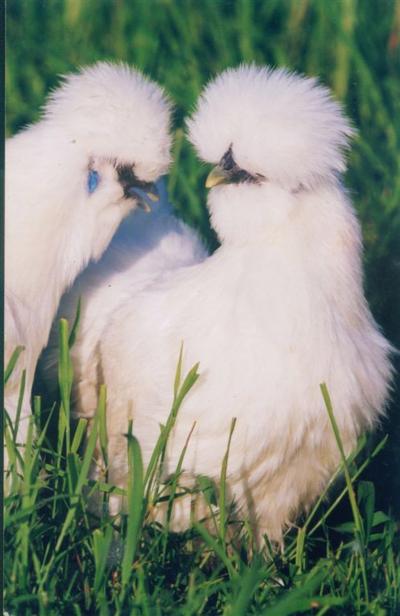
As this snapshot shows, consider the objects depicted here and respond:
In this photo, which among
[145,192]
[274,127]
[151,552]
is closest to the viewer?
[274,127]

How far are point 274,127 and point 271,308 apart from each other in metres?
0.31

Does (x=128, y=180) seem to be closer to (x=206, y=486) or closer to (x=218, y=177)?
(x=218, y=177)

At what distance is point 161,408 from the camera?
76.8 inches

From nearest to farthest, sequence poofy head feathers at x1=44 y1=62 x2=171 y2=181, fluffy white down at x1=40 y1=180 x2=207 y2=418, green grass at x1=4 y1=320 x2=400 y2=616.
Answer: green grass at x1=4 y1=320 x2=400 y2=616 < poofy head feathers at x1=44 y1=62 x2=171 y2=181 < fluffy white down at x1=40 y1=180 x2=207 y2=418

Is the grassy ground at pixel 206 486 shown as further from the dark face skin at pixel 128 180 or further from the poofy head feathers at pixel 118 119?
the dark face skin at pixel 128 180

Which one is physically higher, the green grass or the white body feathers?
the white body feathers

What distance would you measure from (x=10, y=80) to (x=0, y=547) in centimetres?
91

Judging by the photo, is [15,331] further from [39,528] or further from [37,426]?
[39,528]

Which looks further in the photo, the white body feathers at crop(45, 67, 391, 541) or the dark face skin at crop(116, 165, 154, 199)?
the dark face skin at crop(116, 165, 154, 199)

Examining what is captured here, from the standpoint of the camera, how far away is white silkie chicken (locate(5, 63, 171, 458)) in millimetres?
1901

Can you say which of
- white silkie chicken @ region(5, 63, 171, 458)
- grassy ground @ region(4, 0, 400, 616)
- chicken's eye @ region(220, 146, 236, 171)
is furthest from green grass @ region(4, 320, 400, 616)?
chicken's eye @ region(220, 146, 236, 171)

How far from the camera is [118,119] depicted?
74.4 inches

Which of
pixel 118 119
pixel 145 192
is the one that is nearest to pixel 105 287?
pixel 145 192

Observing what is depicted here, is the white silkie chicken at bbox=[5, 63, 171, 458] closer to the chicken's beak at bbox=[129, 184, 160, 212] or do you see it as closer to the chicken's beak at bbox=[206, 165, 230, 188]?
the chicken's beak at bbox=[129, 184, 160, 212]
